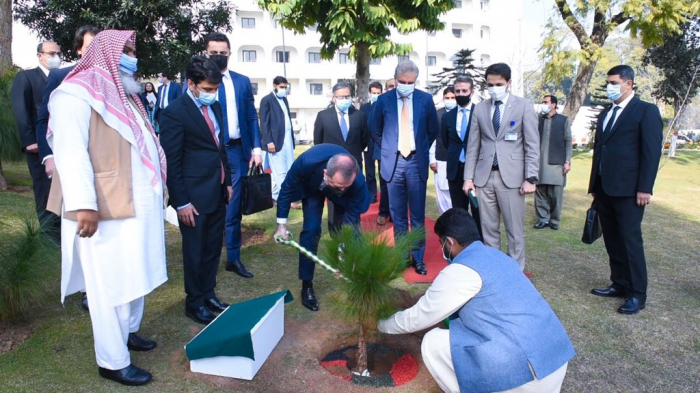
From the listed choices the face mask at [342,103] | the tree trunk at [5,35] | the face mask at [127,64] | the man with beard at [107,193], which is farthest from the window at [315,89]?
the man with beard at [107,193]

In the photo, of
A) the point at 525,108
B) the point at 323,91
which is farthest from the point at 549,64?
the point at 323,91

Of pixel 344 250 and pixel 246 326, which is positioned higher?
pixel 344 250

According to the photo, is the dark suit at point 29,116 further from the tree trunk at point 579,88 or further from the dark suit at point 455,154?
the tree trunk at point 579,88

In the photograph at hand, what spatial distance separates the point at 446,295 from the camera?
2.17m

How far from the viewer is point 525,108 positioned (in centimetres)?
388

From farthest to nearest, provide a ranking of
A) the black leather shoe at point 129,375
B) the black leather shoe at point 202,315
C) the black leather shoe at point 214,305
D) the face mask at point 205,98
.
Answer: the black leather shoe at point 214,305
the black leather shoe at point 202,315
the face mask at point 205,98
the black leather shoe at point 129,375

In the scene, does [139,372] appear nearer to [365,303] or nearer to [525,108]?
[365,303]

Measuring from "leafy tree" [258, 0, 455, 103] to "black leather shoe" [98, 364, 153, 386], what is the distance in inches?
297

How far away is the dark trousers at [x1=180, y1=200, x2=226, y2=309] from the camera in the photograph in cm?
318

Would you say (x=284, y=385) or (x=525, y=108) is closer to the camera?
(x=284, y=385)

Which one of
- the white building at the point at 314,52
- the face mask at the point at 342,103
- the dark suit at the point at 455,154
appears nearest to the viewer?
the dark suit at the point at 455,154

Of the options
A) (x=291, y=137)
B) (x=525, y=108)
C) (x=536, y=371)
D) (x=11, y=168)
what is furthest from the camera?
(x=11, y=168)

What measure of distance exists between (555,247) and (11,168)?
10241 millimetres

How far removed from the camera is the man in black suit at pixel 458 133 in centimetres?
480
